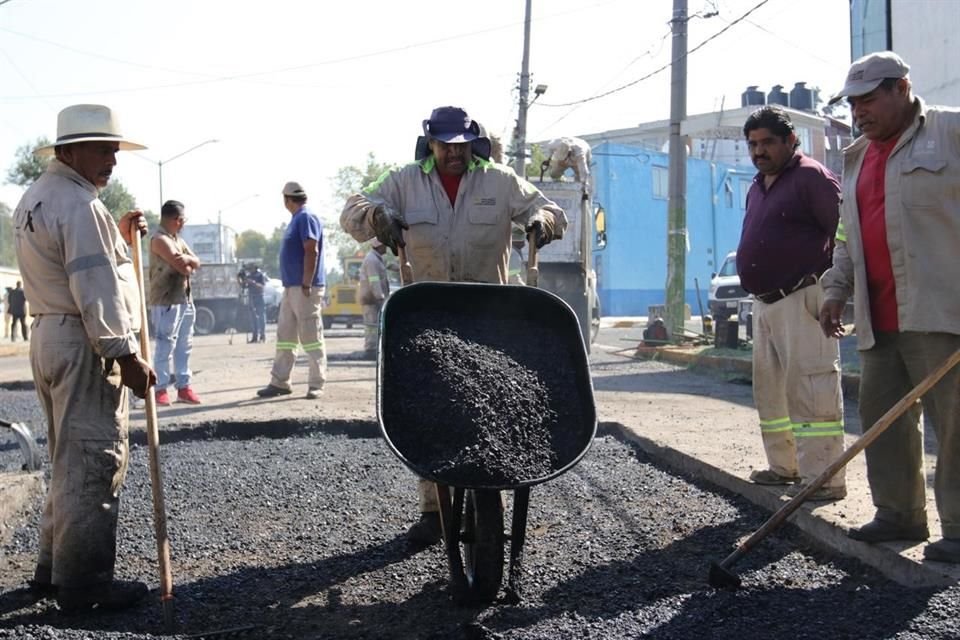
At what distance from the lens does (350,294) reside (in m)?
35.2

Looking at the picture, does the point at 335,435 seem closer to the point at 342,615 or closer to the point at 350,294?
the point at 342,615

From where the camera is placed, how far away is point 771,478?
5586 millimetres

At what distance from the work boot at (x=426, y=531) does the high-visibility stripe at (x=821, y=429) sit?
1.86m

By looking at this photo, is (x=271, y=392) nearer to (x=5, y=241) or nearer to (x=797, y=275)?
(x=797, y=275)

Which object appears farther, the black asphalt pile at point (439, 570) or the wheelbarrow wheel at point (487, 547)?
the wheelbarrow wheel at point (487, 547)

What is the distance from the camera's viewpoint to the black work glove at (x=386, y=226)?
15.3 ft

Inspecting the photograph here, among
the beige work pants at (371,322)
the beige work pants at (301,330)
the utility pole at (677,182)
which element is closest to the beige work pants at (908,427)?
the beige work pants at (301,330)

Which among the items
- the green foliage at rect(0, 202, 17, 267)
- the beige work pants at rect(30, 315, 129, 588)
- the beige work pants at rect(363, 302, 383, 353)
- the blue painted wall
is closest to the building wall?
the beige work pants at rect(363, 302, 383, 353)

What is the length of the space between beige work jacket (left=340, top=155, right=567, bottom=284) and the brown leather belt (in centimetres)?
118

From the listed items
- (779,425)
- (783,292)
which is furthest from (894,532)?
(783,292)

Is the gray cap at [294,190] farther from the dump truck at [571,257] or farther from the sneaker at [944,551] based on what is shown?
the sneaker at [944,551]

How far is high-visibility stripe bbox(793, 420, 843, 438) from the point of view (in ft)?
17.0

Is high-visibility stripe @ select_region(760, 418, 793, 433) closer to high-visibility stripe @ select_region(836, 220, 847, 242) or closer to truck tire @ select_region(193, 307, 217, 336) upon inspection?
high-visibility stripe @ select_region(836, 220, 847, 242)

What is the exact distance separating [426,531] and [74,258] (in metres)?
2.04
